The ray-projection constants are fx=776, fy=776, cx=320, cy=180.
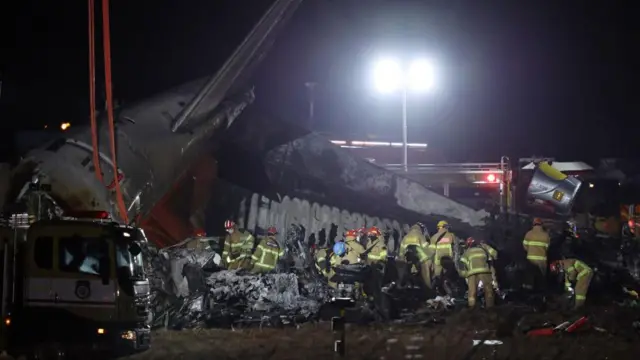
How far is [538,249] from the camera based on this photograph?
56.9 ft

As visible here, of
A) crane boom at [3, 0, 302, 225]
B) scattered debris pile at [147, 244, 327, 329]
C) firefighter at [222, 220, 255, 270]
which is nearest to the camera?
scattered debris pile at [147, 244, 327, 329]

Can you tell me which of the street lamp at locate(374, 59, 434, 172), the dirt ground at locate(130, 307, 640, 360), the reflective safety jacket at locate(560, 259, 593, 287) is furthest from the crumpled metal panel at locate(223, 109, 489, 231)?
the dirt ground at locate(130, 307, 640, 360)

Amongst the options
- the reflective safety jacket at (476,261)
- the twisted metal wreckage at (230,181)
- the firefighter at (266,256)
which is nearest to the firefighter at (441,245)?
the reflective safety jacket at (476,261)

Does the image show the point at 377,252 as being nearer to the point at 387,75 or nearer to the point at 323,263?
the point at 323,263

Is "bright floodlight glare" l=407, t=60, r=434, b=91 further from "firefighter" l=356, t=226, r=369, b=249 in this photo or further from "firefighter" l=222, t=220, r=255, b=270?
"firefighter" l=222, t=220, r=255, b=270

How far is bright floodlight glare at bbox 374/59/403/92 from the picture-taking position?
94.5ft

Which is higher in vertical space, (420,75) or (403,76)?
(420,75)

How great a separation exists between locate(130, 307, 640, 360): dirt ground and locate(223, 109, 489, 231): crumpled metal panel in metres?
7.46

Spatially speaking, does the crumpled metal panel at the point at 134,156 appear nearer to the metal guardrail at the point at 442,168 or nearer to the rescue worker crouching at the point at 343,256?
the rescue worker crouching at the point at 343,256

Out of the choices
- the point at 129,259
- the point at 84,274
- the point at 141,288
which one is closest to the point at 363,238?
the point at 141,288

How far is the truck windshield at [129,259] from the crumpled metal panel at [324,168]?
11.8 m

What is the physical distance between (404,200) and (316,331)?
9.34m

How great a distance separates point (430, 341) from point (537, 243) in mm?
5666

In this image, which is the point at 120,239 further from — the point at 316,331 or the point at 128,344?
the point at 316,331
